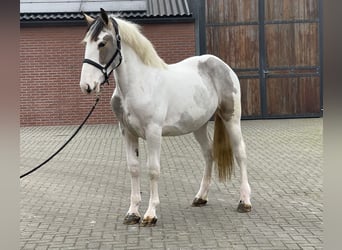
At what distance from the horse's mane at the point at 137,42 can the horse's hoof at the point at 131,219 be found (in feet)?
5.33

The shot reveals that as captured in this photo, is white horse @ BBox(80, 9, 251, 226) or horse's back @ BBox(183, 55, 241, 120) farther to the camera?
horse's back @ BBox(183, 55, 241, 120)

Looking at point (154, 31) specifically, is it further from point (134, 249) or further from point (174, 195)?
point (134, 249)

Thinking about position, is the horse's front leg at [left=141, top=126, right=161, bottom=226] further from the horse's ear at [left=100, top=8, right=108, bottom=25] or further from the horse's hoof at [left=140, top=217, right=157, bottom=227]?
the horse's ear at [left=100, top=8, right=108, bottom=25]

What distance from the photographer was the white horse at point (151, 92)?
14.3 feet

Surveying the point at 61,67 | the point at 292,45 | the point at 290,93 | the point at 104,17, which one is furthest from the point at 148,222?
the point at 292,45

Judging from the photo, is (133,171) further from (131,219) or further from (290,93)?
(290,93)

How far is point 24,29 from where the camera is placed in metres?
14.7

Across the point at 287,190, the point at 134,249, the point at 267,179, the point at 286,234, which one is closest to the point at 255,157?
the point at 267,179

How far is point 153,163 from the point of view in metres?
4.70

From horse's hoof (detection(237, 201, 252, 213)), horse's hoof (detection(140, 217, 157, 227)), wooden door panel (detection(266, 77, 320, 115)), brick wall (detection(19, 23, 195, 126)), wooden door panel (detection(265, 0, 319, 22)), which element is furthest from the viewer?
wooden door panel (detection(266, 77, 320, 115))

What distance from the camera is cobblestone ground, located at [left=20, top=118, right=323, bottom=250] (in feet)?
14.1

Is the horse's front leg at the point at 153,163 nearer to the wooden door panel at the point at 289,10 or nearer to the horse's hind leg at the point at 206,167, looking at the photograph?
Result: the horse's hind leg at the point at 206,167

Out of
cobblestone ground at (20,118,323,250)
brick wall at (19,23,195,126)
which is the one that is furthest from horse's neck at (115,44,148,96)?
brick wall at (19,23,195,126)

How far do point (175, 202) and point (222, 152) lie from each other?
94 centimetres
